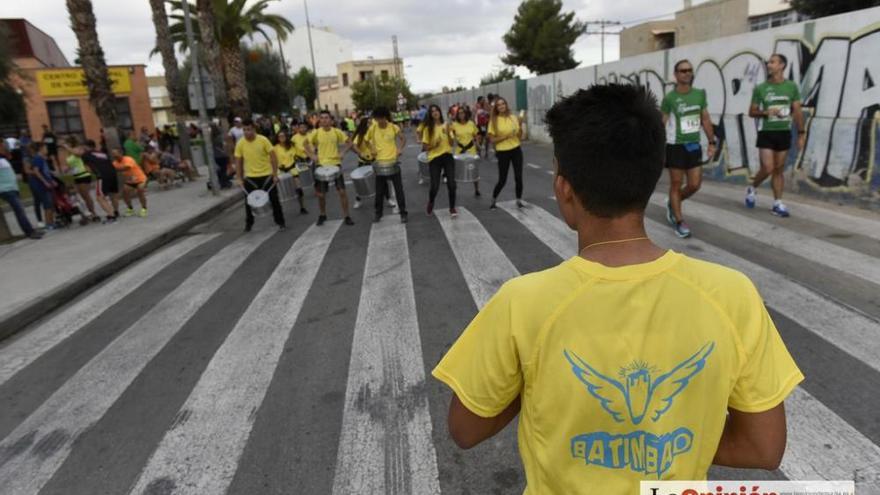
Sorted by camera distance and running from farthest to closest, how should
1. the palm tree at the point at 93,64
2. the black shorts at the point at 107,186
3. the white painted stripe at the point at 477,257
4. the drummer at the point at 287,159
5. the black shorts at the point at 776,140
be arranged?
the palm tree at the point at 93,64 < the black shorts at the point at 107,186 < the drummer at the point at 287,159 < the black shorts at the point at 776,140 < the white painted stripe at the point at 477,257

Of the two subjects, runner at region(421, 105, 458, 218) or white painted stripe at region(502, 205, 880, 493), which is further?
runner at region(421, 105, 458, 218)

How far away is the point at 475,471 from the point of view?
2893 mm

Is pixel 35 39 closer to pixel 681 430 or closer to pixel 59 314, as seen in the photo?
pixel 59 314

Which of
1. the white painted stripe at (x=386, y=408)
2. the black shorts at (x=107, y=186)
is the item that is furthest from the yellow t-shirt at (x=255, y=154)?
the white painted stripe at (x=386, y=408)

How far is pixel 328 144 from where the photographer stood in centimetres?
963

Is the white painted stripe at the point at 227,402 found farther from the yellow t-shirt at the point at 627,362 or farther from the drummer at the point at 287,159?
the drummer at the point at 287,159

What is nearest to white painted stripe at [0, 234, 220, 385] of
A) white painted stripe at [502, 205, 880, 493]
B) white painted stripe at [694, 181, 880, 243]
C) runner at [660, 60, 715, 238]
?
white painted stripe at [502, 205, 880, 493]

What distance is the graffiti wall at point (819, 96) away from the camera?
7805 mm

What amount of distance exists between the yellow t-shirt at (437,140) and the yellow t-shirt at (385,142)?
50 cm

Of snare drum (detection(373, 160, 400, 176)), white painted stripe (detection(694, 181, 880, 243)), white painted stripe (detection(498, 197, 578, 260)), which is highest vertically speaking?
snare drum (detection(373, 160, 400, 176))

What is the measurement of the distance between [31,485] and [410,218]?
271 inches

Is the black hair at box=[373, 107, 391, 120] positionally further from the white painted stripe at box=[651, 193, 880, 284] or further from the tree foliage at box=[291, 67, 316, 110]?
the tree foliage at box=[291, 67, 316, 110]

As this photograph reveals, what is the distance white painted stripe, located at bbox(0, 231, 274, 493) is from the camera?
3352 millimetres

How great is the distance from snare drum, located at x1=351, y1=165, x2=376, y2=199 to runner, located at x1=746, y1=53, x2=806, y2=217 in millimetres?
5679
